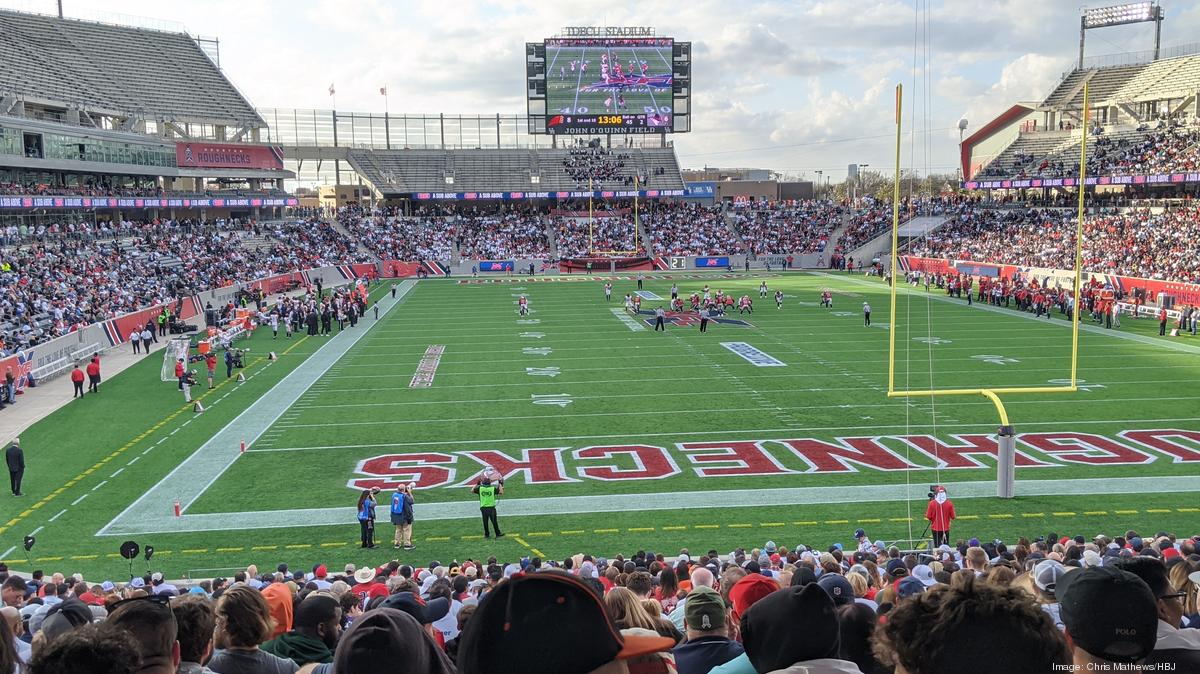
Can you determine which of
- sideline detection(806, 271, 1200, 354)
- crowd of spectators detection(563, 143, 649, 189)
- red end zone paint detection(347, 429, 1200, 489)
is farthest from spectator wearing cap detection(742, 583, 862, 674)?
crowd of spectators detection(563, 143, 649, 189)

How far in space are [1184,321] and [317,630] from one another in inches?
1321

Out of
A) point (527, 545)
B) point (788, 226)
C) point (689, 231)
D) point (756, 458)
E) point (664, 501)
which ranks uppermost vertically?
point (788, 226)

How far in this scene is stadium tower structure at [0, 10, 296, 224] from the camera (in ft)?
149

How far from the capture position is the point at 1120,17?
67188 mm

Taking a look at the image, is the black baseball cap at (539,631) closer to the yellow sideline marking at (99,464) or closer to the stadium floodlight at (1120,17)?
the yellow sideline marking at (99,464)

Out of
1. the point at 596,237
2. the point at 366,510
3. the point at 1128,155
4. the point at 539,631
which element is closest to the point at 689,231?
the point at 596,237

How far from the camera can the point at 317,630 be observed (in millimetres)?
3916

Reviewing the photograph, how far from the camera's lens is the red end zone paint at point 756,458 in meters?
15.7

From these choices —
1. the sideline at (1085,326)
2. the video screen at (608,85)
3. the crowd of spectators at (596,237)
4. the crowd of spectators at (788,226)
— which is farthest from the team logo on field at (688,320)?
the video screen at (608,85)

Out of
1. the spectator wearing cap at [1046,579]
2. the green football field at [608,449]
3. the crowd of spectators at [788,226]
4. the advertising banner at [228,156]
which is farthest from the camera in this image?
the crowd of spectators at [788,226]

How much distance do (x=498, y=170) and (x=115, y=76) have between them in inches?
1154

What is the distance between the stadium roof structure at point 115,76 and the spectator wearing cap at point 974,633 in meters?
54.6

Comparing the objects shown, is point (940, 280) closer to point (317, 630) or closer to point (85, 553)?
point (85, 553)

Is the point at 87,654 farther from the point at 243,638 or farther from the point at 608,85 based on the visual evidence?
the point at 608,85
